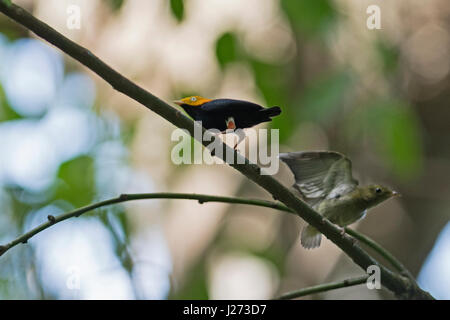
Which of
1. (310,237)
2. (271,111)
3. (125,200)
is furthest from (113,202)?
(310,237)

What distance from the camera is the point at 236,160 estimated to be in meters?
2.24

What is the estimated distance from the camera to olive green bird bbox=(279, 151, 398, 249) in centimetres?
336

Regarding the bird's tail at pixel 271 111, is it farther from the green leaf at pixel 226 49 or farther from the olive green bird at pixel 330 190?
the green leaf at pixel 226 49

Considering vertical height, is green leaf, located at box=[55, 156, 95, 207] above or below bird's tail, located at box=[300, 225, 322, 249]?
above

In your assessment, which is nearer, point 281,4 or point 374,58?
point 281,4

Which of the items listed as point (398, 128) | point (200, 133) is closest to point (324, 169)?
point (398, 128)

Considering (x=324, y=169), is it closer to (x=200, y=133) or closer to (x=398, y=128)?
(x=398, y=128)

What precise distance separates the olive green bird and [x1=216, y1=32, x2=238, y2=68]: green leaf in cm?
73

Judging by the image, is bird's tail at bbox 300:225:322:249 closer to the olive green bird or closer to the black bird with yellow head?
the olive green bird

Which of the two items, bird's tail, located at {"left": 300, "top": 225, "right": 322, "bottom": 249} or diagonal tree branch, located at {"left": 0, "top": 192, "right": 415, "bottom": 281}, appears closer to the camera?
diagonal tree branch, located at {"left": 0, "top": 192, "right": 415, "bottom": 281}

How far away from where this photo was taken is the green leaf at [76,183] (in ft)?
15.2

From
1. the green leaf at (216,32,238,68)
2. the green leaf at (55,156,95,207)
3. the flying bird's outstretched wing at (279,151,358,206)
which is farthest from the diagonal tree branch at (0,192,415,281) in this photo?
the green leaf at (55,156,95,207)
